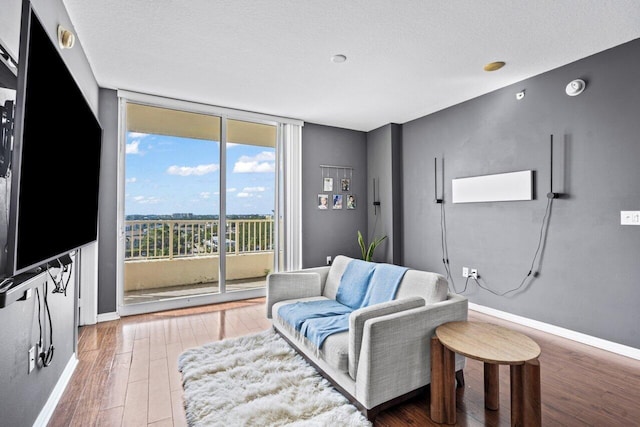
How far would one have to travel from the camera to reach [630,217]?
8.30 ft

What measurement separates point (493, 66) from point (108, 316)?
4.81 m

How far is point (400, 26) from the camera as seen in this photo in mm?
2342

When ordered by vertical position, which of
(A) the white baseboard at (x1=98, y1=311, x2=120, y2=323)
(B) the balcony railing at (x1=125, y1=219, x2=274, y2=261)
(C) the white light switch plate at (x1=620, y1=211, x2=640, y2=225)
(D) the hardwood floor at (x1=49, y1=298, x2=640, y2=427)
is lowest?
(D) the hardwood floor at (x1=49, y1=298, x2=640, y2=427)

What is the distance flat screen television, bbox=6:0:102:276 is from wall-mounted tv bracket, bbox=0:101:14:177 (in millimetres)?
123

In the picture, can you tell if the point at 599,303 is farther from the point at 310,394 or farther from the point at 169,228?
the point at 169,228

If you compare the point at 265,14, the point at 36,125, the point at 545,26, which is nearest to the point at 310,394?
the point at 36,125

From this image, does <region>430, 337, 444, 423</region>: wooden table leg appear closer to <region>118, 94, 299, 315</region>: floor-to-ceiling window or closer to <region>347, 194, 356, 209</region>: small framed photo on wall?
<region>118, 94, 299, 315</region>: floor-to-ceiling window

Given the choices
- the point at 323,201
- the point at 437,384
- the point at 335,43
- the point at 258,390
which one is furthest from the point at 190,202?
the point at 437,384

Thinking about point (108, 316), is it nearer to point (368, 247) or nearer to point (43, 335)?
point (43, 335)

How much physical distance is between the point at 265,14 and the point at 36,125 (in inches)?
66.0

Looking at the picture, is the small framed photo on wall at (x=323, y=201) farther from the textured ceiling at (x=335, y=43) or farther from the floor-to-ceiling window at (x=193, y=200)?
the textured ceiling at (x=335, y=43)

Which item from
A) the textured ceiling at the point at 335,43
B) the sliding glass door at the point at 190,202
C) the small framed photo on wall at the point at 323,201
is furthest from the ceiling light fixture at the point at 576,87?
the sliding glass door at the point at 190,202

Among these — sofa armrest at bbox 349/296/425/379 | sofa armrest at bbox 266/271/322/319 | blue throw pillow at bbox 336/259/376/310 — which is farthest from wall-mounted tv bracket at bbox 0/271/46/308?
blue throw pillow at bbox 336/259/376/310

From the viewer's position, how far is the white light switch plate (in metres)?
2.49
